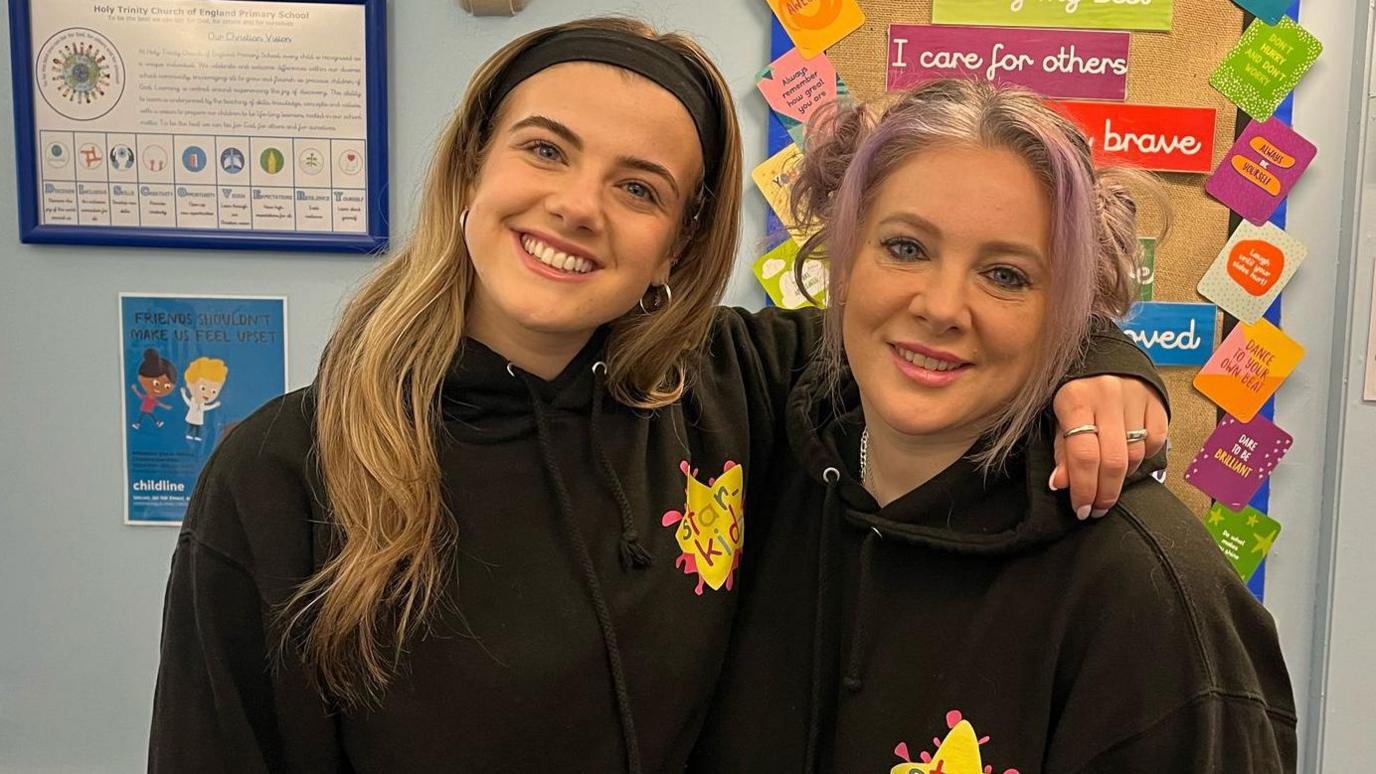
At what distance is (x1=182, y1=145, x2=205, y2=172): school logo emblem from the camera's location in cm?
185

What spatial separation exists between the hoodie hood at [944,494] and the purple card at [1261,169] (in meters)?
1.11

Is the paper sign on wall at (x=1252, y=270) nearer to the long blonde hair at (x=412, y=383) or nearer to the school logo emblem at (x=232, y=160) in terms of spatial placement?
the long blonde hair at (x=412, y=383)

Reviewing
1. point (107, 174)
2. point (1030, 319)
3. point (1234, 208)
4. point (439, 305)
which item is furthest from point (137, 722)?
point (1234, 208)

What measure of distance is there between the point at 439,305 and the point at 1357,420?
67.3 inches

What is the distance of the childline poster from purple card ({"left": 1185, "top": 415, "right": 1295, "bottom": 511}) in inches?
69.1

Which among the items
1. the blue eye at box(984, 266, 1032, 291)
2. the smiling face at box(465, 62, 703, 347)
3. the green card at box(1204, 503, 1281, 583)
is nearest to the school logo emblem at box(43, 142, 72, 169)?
the smiling face at box(465, 62, 703, 347)

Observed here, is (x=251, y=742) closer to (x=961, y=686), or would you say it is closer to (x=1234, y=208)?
(x=961, y=686)

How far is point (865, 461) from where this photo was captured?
1.13m

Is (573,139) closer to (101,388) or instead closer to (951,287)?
(951,287)

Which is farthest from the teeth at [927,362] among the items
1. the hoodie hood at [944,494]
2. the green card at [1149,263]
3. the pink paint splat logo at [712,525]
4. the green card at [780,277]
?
the green card at [1149,263]

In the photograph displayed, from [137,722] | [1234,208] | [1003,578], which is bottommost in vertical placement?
[137,722]

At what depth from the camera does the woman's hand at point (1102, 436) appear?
903 millimetres

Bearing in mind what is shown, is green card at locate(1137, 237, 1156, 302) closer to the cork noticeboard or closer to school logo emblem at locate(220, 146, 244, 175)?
the cork noticeboard

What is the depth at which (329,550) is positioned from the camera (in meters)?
1.00
